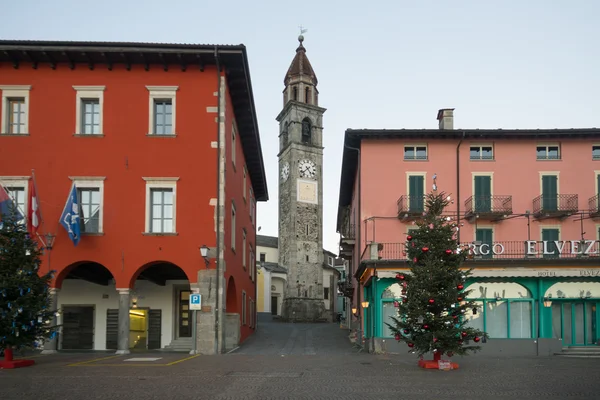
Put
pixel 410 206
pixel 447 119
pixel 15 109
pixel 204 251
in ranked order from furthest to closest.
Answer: pixel 447 119 < pixel 410 206 < pixel 15 109 < pixel 204 251

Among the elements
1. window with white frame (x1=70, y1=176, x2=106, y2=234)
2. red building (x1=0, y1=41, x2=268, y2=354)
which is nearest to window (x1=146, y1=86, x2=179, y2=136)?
red building (x1=0, y1=41, x2=268, y2=354)

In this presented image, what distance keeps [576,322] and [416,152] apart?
433 inches

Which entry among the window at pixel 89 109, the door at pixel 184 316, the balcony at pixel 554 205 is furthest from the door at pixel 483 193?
the window at pixel 89 109

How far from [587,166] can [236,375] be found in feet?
78.2

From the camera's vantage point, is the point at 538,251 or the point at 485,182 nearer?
the point at 538,251

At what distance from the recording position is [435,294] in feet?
68.7

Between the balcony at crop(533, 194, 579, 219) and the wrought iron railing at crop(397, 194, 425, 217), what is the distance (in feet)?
18.3

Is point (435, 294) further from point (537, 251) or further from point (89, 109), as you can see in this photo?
point (89, 109)

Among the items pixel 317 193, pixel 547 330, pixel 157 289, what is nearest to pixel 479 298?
pixel 547 330

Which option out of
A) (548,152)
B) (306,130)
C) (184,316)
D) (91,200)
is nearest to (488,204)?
(548,152)

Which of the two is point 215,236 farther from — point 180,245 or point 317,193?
point 317,193

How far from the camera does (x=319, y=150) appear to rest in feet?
264

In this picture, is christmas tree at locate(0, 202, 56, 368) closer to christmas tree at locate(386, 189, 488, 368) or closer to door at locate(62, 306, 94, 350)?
door at locate(62, 306, 94, 350)

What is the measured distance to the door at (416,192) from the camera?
33.8 meters
